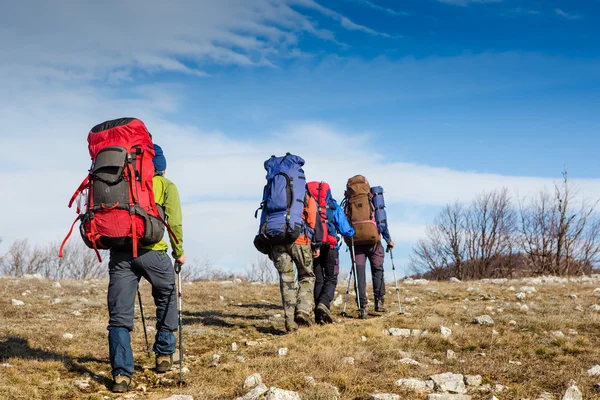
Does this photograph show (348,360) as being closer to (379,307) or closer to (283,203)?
(283,203)

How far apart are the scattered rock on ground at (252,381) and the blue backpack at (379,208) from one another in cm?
656

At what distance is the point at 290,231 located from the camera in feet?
26.9

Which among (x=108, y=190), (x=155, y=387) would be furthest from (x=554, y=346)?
(x=108, y=190)

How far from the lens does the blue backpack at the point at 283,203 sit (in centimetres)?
826

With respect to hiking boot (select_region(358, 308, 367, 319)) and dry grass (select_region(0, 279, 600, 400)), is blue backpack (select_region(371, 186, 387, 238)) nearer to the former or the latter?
hiking boot (select_region(358, 308, 367, 319))

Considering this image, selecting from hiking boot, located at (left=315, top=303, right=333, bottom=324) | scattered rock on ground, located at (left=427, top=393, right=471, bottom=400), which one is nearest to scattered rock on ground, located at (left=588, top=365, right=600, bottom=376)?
Result: scattered rock on ground, located at (left=427, top=393, right=471, bottom=400)

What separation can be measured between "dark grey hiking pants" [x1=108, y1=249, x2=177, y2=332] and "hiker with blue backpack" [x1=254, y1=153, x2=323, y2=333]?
2.53 m

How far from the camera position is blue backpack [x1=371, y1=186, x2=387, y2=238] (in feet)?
37.0

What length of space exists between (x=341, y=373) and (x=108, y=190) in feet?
10.2

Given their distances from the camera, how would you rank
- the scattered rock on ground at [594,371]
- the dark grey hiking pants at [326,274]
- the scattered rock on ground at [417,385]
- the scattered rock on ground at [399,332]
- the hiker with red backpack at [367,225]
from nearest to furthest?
the scattered rock on ground at [417,385] < the scattered rock on ground at [594,371] < the scattered rock on ground at [399,332] < the dark grey hiking pants at [326,274] < the hiker with red backpack at [367,225]

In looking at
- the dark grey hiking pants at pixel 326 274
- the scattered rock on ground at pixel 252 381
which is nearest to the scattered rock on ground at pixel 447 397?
the scattered rock on ground at pixel 252 381

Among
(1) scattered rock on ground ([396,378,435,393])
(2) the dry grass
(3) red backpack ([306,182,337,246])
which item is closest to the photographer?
(1) scattered rock on ground ([396,378,435,393])

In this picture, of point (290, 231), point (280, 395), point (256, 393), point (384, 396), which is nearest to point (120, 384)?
point (256, 393)

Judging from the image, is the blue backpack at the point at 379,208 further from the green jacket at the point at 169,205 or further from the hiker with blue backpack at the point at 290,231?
the green jacket at the point at 169,205
